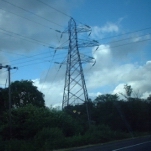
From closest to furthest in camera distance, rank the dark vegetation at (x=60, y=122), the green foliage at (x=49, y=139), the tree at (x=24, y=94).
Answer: the green foliage at (x=49, y=139) < the dark vegetation at (x=60, y=122) < the tree at (x=24, y=94)

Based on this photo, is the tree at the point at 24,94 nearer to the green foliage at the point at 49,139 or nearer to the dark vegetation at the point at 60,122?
the dark vegetation at the point at 60,122

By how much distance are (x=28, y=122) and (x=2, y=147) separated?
10.7m

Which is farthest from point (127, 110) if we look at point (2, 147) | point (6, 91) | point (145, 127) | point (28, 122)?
point (2, 147)

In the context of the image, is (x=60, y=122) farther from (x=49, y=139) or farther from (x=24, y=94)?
(x=24, y=94)

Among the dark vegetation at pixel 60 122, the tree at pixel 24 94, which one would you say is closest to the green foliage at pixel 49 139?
the dark vegetation at pixel 60 122

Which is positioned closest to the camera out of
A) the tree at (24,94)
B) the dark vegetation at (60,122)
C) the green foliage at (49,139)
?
the green foliage at (49,139)

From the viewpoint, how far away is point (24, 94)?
59.4 meters

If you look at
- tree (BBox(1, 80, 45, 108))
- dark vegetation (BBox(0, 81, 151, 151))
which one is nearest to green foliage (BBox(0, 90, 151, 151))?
dark vegetation (BBox(0, 81, 151, 151))

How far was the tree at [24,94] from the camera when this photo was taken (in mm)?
57812

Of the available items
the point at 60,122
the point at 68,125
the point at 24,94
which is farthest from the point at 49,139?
the point at 24,94

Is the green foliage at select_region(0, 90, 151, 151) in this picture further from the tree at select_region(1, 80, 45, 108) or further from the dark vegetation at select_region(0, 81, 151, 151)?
the tree at select_region(1, 80, 45, 108)

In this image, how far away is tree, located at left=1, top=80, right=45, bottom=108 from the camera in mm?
57812

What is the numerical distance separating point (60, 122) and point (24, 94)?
26689 millimetres

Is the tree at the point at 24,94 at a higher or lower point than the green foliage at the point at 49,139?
higher
